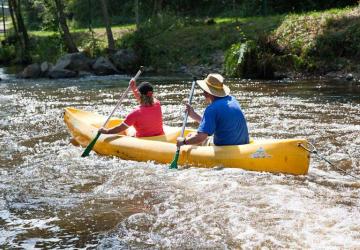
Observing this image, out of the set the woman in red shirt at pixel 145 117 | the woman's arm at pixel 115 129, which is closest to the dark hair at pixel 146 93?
the woman in red shirt at pixel 145 117

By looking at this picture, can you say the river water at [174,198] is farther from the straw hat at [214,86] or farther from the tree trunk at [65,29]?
the tree trunk at [65,29]

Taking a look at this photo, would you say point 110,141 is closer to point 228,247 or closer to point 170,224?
point 170,224

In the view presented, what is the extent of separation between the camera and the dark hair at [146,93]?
24.4ft

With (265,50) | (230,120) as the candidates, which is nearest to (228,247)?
(230,120)

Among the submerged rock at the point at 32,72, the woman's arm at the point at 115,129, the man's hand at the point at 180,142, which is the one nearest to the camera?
the man's hand at the point at 180,142

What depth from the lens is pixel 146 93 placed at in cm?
752

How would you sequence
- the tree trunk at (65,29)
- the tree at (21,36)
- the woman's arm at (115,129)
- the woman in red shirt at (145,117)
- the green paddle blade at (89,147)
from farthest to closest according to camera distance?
the tree at (21,36)
the tree trunk at (65,29)
the green paddle blade at (89,147)
the woman's arm at (115,129)
the woman in red shirt at (145,117)

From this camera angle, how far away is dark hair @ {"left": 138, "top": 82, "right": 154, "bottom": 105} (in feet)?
24.4

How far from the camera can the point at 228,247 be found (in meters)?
4.58

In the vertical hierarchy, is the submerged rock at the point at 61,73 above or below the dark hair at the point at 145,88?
below

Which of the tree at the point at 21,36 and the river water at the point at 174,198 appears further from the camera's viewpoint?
the tree at the point at 21,36

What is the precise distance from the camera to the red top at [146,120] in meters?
7.64

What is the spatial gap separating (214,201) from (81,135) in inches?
136

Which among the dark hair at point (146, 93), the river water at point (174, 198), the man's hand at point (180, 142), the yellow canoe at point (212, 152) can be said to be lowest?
the river water at point (174, 198)
